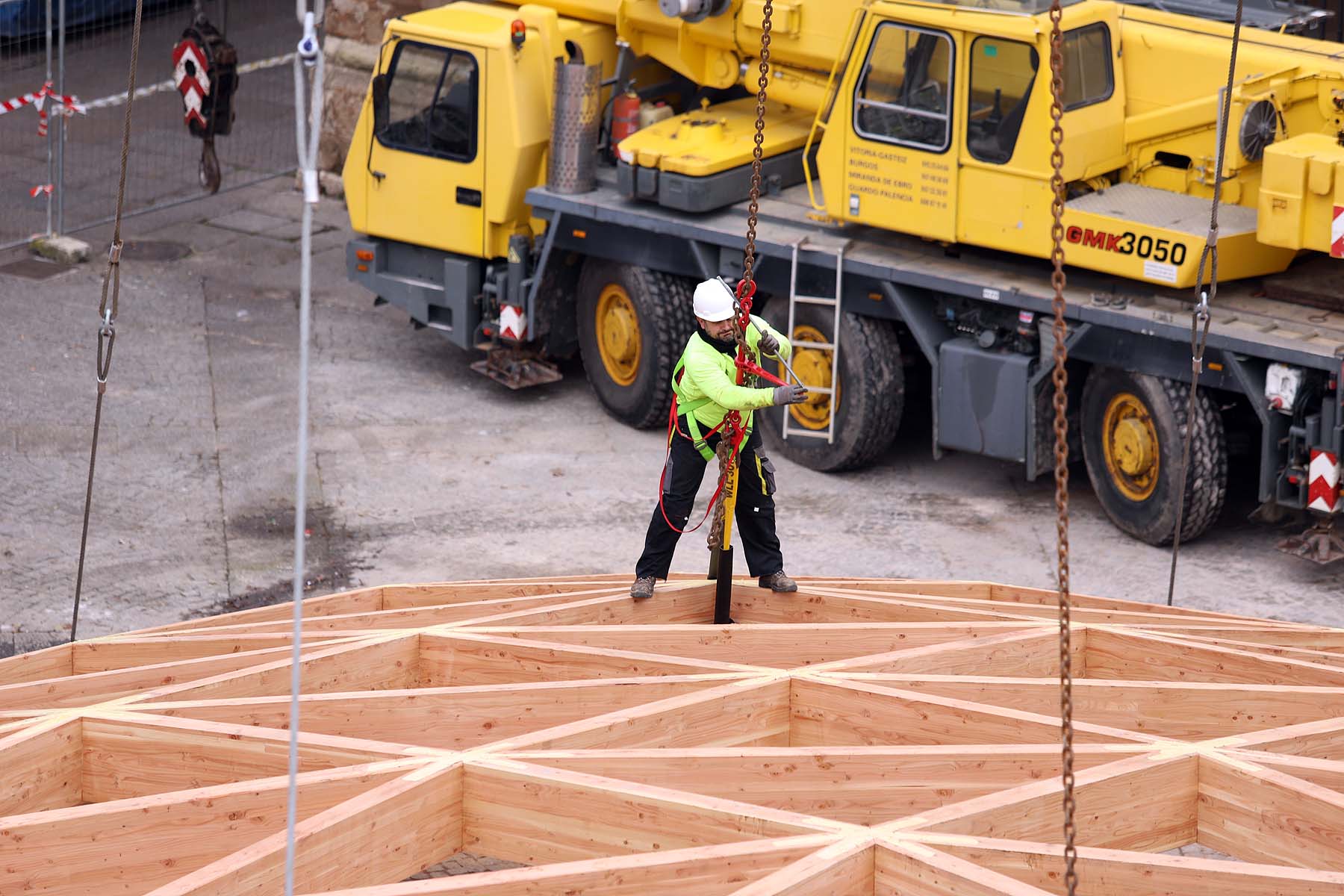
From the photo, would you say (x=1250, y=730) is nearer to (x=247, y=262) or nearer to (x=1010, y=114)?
(x=1010, y=114)

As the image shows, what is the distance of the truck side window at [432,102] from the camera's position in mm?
15539

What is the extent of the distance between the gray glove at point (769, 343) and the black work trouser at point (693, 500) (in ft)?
1.40

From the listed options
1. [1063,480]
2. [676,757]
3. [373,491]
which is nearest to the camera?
[1063,480]

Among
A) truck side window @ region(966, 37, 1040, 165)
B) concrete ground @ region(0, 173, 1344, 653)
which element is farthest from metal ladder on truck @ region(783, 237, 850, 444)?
truck side window @ region(966, 37, 1040, 165)

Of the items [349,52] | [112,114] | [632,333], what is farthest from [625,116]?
[112,114]

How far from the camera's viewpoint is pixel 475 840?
705 centimetres

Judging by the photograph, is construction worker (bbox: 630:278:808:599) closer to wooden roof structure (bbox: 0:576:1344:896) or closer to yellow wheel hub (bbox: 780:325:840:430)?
wooden roof structure (bbox: 0:576:1344:896)

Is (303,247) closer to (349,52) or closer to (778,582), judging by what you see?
(778,582)

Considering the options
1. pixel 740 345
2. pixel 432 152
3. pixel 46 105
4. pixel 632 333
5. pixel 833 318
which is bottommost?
pixel 632 333

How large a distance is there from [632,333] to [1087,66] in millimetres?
4222

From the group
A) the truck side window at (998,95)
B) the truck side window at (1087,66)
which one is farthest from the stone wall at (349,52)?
the truck side window at (1087,66)

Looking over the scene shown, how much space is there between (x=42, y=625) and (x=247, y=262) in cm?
790

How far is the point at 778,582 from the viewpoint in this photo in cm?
988

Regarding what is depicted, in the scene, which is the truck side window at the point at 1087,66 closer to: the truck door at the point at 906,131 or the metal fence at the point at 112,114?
the truck door at the point at 906,131
